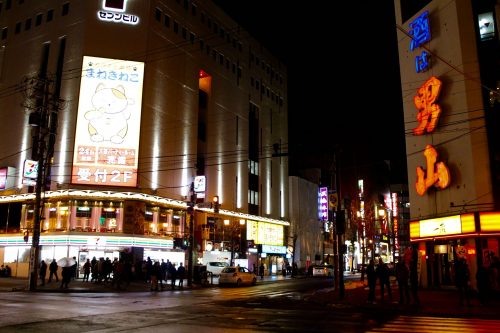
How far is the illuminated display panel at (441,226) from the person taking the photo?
2847 centimetres

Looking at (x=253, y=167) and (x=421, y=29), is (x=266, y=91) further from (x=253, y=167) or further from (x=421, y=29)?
(x=421, y=29)

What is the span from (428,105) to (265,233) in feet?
119

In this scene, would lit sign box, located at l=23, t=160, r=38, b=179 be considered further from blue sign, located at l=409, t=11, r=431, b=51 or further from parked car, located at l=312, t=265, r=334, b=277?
Result: parked car, located at l=312, t=265, r=334, b=277

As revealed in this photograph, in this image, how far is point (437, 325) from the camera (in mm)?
14641

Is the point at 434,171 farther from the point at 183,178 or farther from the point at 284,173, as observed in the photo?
the point at 284,173

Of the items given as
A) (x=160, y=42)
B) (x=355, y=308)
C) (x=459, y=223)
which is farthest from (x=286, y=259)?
(x=355, y=308)

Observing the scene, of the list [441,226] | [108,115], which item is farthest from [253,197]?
[441,226]

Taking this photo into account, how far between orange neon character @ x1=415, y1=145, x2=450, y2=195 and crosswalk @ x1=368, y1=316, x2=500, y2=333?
1493 centimetres

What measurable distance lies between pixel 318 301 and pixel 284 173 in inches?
1892

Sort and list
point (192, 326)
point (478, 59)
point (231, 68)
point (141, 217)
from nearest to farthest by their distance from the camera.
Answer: point (192, 326) < point (478, 59) < point (141, 217) < point (231, 68)

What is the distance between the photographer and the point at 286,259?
68.2 m

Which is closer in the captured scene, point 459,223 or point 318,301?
point 318,301

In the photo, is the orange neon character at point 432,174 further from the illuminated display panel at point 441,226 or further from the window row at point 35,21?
the window row at point 35,21

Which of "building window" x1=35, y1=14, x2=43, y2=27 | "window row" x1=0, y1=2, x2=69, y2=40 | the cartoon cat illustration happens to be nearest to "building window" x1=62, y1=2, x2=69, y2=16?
"window row" x1=0, y1=2, x2=69, y2=40
